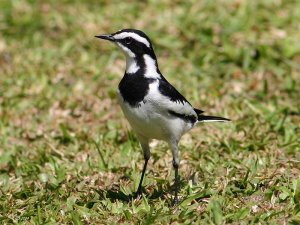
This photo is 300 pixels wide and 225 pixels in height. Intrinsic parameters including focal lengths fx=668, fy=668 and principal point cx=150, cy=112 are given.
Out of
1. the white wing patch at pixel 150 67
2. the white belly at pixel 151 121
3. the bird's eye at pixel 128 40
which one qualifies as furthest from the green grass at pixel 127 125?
the bird's eye at pixel 128 40

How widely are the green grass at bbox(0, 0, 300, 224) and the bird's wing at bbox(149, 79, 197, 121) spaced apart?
30.2 inches

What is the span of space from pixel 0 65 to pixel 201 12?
3212 millimetres

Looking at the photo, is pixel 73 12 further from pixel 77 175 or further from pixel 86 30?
pixel 77 175

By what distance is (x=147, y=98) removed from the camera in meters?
5.70

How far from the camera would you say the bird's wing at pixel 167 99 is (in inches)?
226

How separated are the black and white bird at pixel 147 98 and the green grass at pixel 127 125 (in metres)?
0.62

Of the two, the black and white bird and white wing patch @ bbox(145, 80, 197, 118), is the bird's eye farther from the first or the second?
white wing patch @ bbox(145, 80, 197, 118)

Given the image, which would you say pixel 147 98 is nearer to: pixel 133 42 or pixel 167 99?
pixel 167 99

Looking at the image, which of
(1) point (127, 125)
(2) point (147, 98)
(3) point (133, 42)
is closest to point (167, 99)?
(2) point (147, 98)

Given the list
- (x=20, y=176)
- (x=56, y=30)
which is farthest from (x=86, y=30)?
(x=20, y=176)

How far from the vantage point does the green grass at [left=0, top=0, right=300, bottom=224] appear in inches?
234

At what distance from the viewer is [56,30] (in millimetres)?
10414

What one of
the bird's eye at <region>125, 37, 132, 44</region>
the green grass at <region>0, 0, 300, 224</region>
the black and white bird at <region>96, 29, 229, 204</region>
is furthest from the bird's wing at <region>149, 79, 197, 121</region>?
the green grass at <region>0, 0, 300, 224</region>

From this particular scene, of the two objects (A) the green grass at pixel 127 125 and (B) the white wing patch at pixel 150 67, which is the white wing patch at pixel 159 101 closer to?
(B) the white wing patch at pixel 150 67
